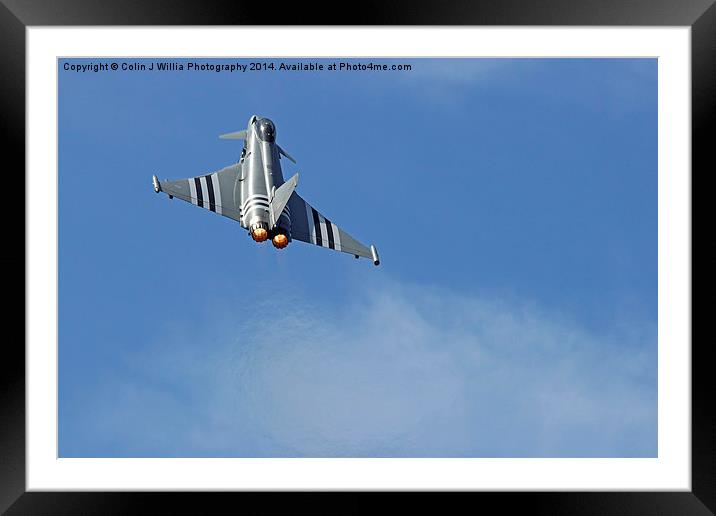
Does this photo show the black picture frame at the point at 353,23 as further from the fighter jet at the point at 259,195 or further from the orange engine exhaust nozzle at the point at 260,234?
the fighter jet at the point at 259,195

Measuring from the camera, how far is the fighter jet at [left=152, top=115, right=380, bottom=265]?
25828 mm

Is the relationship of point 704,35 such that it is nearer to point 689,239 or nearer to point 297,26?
point 689,239

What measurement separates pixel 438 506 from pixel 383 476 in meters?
1.39

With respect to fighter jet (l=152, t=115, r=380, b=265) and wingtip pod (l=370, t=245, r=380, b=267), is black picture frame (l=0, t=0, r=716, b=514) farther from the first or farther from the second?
wingtip pod (l=370, t=245, r=380, b=267)

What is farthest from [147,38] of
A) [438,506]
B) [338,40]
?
[438,506]

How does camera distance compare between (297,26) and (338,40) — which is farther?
(338,40)

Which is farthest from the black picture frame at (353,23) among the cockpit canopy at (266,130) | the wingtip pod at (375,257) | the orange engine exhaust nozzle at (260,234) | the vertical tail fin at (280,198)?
the cockpit canopy at (266,130)

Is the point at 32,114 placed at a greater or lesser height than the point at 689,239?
greater

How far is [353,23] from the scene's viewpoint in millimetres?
17172

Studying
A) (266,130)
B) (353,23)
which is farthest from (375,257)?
(353,23)

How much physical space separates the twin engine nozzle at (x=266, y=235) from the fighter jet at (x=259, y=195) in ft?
0.33

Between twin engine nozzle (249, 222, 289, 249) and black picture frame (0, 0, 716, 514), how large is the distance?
821 cm

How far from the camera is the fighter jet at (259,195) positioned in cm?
2583

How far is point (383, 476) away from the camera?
18.0 m
